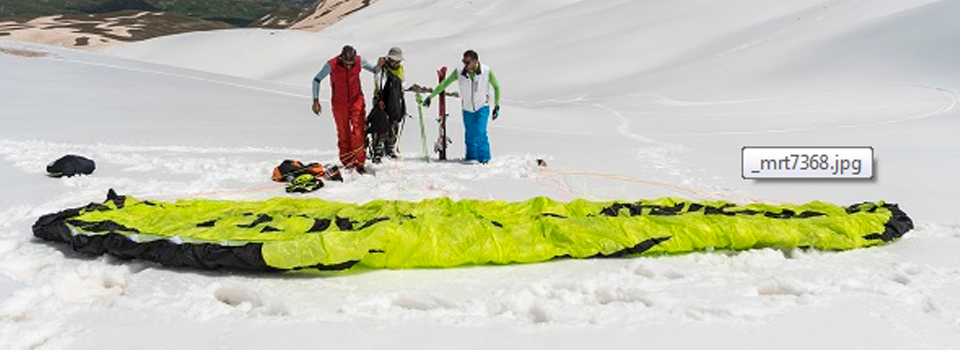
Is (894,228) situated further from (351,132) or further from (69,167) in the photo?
(69,167)

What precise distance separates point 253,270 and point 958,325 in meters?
3.60

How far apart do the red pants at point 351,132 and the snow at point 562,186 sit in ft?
1.37

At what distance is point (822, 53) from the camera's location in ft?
59.9

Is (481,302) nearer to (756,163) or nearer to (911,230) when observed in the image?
(911,230)

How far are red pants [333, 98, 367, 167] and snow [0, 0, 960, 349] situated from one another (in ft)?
1.37

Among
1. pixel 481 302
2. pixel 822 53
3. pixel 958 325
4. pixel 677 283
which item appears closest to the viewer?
pixel 958 325

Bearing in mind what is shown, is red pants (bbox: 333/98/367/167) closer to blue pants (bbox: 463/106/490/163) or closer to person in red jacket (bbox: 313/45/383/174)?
person in red jacket (bbox: 313/45/383/174)

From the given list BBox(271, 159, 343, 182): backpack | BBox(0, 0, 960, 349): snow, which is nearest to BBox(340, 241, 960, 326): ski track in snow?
BBox(0, 0, 960, 349): snow

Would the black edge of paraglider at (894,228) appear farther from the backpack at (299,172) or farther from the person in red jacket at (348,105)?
the person in red jacket at (348,105)

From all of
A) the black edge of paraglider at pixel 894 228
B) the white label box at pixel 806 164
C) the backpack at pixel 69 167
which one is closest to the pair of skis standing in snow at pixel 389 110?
the backpack at pixel 69 167

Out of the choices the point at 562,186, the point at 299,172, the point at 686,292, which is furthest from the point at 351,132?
the point at 686,292

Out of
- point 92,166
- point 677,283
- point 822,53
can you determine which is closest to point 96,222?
point 92,166

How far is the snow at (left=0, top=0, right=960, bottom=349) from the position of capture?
122 inches

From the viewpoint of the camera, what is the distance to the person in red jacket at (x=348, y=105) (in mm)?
7637
